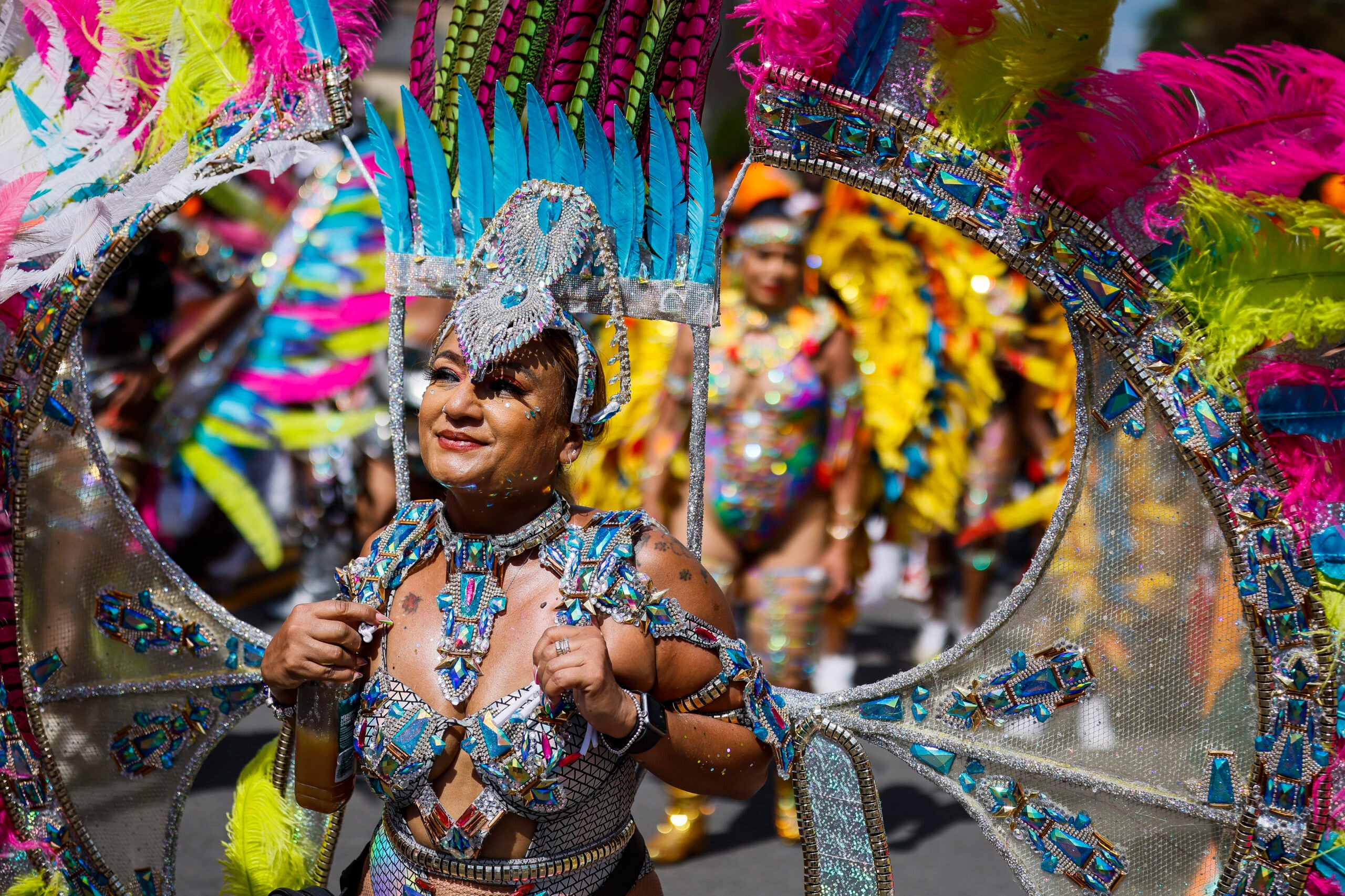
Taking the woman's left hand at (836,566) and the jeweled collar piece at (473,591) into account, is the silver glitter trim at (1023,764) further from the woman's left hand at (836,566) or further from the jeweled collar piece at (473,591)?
the woman's left hand at (836,566)

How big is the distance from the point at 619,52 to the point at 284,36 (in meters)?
0.59

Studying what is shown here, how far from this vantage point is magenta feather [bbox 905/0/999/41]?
1.92 meters

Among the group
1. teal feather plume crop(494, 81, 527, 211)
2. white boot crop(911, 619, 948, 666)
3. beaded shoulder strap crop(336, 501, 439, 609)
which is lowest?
white boot crop(911, 619, 948, 666)

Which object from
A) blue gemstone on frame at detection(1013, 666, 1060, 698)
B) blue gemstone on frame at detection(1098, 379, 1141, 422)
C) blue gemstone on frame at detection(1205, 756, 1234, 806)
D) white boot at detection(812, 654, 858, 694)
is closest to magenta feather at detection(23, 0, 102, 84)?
blue gemstone on frame at detection(1098, 379, 1141, 422)

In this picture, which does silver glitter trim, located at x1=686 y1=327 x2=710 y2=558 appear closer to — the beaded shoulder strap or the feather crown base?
the feather crown base

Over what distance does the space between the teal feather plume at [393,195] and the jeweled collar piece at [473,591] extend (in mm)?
489

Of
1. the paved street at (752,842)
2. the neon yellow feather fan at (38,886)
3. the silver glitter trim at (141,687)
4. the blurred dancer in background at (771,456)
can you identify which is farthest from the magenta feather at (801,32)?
the paved street at (752,842)

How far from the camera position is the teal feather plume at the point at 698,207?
7.06 feet

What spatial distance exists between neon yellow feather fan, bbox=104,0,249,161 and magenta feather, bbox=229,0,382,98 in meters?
0.03

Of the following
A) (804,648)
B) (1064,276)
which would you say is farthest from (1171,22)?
(1064,276)

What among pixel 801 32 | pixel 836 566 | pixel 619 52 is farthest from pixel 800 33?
pixel 836 566

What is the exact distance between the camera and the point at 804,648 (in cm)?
433

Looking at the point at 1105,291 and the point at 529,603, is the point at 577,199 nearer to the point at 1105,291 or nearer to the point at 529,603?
the point at 529,603

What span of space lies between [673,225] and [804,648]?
8.06ft
